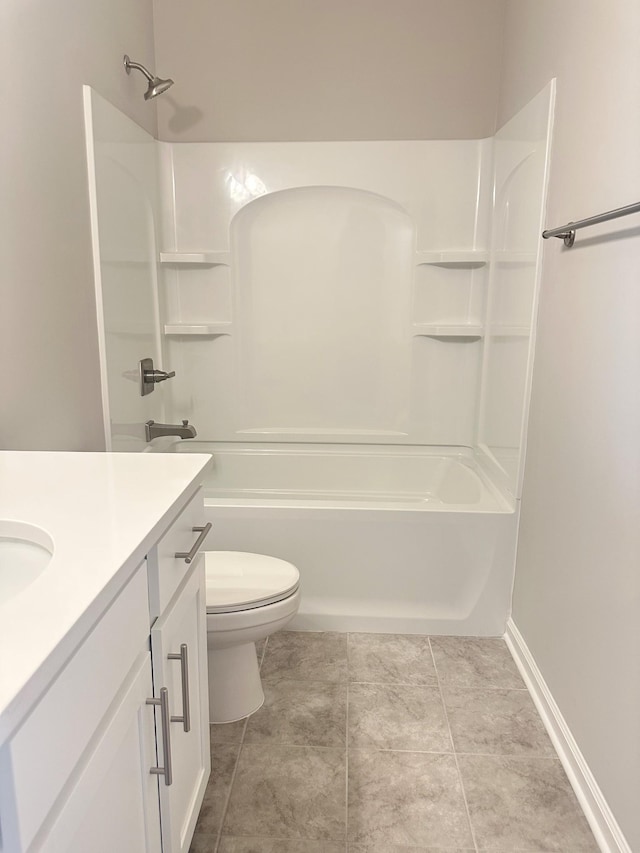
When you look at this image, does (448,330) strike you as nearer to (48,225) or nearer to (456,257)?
(456,257)

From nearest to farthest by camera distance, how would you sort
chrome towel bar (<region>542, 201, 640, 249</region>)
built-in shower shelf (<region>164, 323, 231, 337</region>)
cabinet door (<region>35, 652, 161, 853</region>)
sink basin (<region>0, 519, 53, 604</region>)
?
1. cabinet door (<region>35, 652, 161, 853</region>)
2. sink basin (<region>0, 519, 53, 604</region>)
3. chrome towel bar (<region>542, 201, 640, 249</region>)
4. built-in shower shelf (<region>164, 323, 231, 337</region>)

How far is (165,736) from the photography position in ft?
3.47

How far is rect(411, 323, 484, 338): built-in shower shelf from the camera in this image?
2922 millimetres

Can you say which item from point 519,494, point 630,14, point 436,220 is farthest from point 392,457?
point 630,14

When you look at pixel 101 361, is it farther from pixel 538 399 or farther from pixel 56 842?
pixel 56 842

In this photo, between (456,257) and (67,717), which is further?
(456,257)

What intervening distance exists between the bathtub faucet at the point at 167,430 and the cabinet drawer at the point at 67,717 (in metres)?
1.61

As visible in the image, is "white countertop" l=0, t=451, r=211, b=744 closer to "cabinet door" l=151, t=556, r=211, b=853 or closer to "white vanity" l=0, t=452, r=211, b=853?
"white vanity" l=0, t=452, r=211, b=853

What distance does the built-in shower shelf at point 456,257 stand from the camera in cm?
285

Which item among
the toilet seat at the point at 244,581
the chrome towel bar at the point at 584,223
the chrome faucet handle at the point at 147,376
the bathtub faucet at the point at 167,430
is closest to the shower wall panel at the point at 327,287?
the chrome faucet handle at the point at 147,376

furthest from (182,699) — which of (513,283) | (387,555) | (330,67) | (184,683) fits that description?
(330,67)

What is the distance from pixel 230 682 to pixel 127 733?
1.02 metres

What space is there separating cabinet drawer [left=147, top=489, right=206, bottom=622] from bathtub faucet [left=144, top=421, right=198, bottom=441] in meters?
1.22

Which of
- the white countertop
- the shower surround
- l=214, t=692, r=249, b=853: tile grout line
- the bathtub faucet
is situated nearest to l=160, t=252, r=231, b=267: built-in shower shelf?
the shower surround
